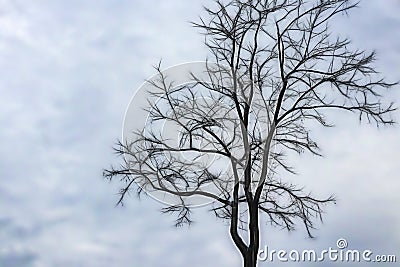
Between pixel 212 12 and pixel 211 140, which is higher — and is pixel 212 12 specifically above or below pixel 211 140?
above

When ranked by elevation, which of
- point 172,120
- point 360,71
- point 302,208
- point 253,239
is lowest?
point 253,239

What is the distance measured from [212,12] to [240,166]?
1665 mm

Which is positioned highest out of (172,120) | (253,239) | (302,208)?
(172,120)

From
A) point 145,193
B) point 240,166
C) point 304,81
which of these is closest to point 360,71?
point 304,81

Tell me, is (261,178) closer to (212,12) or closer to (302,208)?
(302,208)

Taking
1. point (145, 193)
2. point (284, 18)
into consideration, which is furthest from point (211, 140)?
point (284, 18)

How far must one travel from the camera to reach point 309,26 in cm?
834

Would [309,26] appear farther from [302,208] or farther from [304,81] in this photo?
[302,208]

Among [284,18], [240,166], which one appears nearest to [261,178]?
[240,166]

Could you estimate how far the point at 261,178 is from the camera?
26.4 ft

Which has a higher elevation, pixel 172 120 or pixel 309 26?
pixel 309 26

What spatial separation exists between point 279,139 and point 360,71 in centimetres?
113

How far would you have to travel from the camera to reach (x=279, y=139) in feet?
27.6

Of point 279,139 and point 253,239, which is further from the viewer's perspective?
point 279,139
